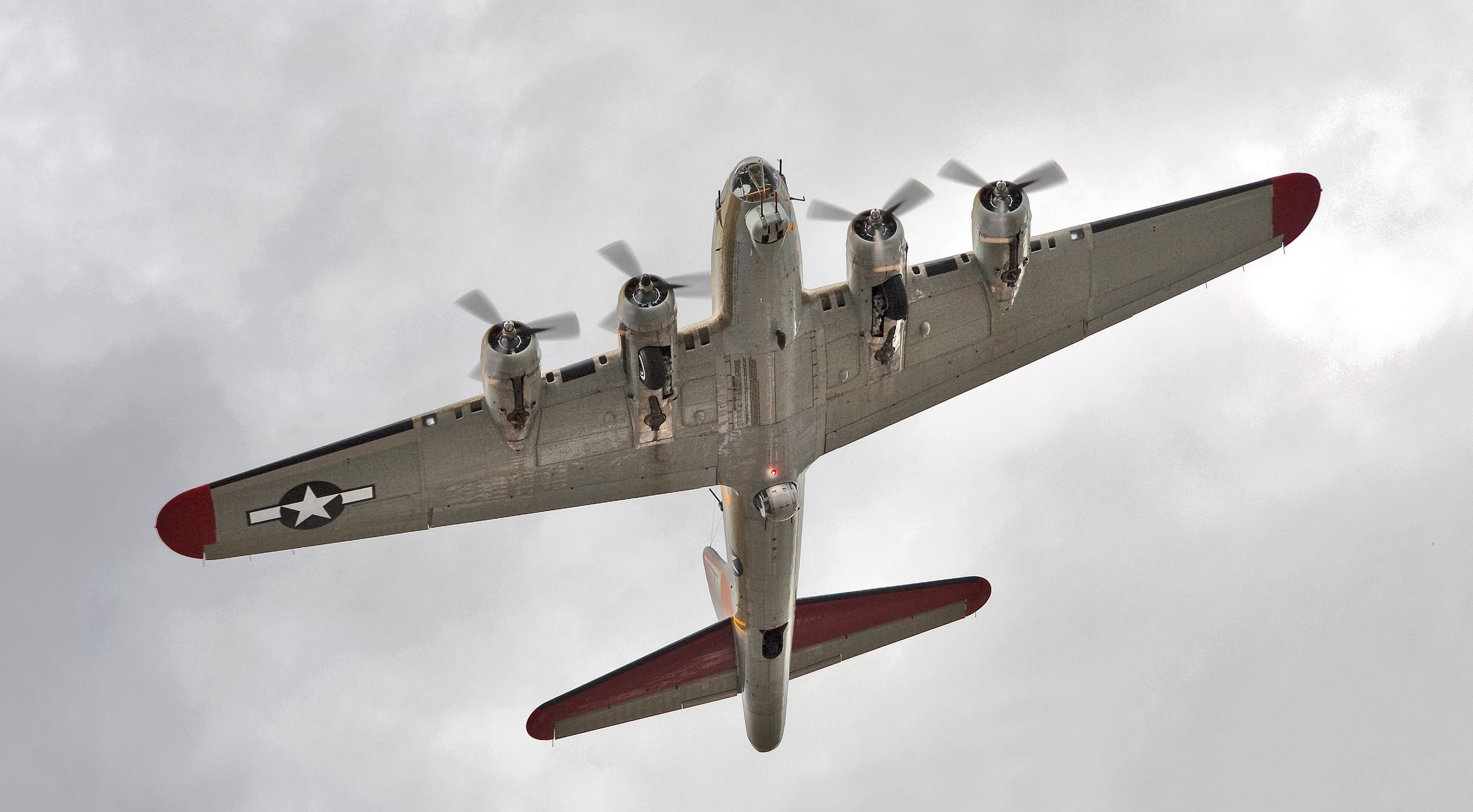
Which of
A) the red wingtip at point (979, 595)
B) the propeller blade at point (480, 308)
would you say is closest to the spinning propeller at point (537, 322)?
the propeller blade at point (480, 308)

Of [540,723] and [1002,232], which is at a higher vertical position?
[1002,232]

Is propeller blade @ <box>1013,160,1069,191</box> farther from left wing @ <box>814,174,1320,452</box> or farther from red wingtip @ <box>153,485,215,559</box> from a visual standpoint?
red wingtip @ <box>153,485,215,559</box>

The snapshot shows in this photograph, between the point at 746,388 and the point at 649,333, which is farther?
the point at 746,388

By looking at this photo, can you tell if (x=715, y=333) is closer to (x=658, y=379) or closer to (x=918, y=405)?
(x=658, y=379)

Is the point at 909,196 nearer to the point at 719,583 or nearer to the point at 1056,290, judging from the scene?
the point at 1056,290

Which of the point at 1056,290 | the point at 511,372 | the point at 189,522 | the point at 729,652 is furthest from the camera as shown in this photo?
the point at 729,652

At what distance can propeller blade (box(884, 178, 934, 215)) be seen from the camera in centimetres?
3222

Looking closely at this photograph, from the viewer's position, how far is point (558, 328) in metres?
30.6

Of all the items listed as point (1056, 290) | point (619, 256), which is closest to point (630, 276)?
point (619, 256)

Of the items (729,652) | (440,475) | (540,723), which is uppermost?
(440,475)

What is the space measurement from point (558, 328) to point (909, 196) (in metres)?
7.18

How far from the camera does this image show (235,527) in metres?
32.1

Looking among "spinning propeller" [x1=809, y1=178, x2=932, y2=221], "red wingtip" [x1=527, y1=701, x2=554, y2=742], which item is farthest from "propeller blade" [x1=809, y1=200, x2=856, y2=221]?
"red wingtip" [x1=527, y1=701, x2=554, y2=742]

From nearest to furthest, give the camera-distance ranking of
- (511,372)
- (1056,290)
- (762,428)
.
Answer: (511,372) → (762,428) → (1056,290)
